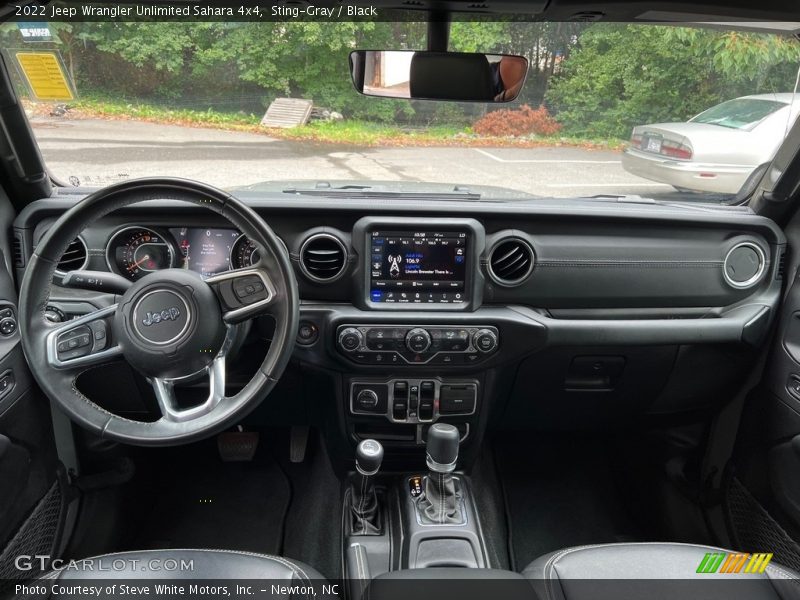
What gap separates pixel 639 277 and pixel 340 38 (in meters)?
1.46

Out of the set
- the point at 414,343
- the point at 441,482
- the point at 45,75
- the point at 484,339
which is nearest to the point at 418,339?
the point at 414,343

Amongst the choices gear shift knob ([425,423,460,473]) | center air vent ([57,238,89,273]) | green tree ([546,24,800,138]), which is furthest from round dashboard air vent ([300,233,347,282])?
green tree ([546,24,800,138])

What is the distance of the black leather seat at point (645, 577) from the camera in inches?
69.3

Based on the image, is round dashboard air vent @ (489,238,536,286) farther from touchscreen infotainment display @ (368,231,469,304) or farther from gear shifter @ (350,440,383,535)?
gear shifter @ (350,440,383,535)

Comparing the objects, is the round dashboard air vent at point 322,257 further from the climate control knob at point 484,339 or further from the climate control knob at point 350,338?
the climate control knob at point 484,339

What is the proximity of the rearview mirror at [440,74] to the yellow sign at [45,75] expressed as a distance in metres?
1.10

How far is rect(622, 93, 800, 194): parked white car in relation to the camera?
2490 mm

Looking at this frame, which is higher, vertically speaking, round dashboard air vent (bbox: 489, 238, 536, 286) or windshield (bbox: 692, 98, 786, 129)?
windshield (bbox: 692, 98, 786, 129)

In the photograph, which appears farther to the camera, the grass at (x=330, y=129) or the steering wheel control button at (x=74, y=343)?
the grass at (x=330, y=129)

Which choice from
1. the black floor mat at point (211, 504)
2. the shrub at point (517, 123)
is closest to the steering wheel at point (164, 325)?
the shrub at point (517, 123)

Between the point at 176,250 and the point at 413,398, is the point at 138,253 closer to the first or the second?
the point at 176,250

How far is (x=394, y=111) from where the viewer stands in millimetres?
2352

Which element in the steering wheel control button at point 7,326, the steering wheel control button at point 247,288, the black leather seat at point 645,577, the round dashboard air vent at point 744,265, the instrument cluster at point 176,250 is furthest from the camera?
the round dashboard air vent at point 744,265

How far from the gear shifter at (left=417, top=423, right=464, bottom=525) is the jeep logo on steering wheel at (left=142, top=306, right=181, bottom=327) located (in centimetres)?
102
